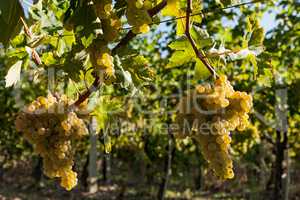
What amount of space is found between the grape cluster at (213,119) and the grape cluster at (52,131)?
1.39 ft

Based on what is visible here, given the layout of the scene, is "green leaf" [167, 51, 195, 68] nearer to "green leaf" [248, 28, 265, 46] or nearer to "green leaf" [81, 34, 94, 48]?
"green leaf" [248, 28, 265, 46]

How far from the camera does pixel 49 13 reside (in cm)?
217

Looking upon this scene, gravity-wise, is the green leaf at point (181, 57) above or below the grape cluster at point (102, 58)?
above

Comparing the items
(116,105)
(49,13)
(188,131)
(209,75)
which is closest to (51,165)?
(116,105)

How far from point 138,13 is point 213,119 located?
1.54 feet

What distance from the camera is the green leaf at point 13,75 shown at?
1.63 m

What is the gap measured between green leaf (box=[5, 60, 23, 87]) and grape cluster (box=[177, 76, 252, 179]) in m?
0.63

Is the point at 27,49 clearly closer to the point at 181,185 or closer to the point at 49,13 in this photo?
the point at 49,13

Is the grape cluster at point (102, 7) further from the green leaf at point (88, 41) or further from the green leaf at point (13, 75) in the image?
the green leaf at point (13, 75)

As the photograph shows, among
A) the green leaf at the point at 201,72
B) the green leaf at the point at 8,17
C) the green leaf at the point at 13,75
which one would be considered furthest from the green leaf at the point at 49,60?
the green leaf at the point at 201,72

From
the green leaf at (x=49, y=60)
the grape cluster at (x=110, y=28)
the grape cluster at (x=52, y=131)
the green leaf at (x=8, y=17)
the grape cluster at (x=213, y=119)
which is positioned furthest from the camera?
the green leaf at (x=49, y=60)

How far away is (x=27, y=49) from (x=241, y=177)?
1899 centimetres

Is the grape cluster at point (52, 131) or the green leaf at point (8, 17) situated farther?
the grape cluster at point (52, 131)

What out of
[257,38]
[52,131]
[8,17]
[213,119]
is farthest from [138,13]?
[257,38]
